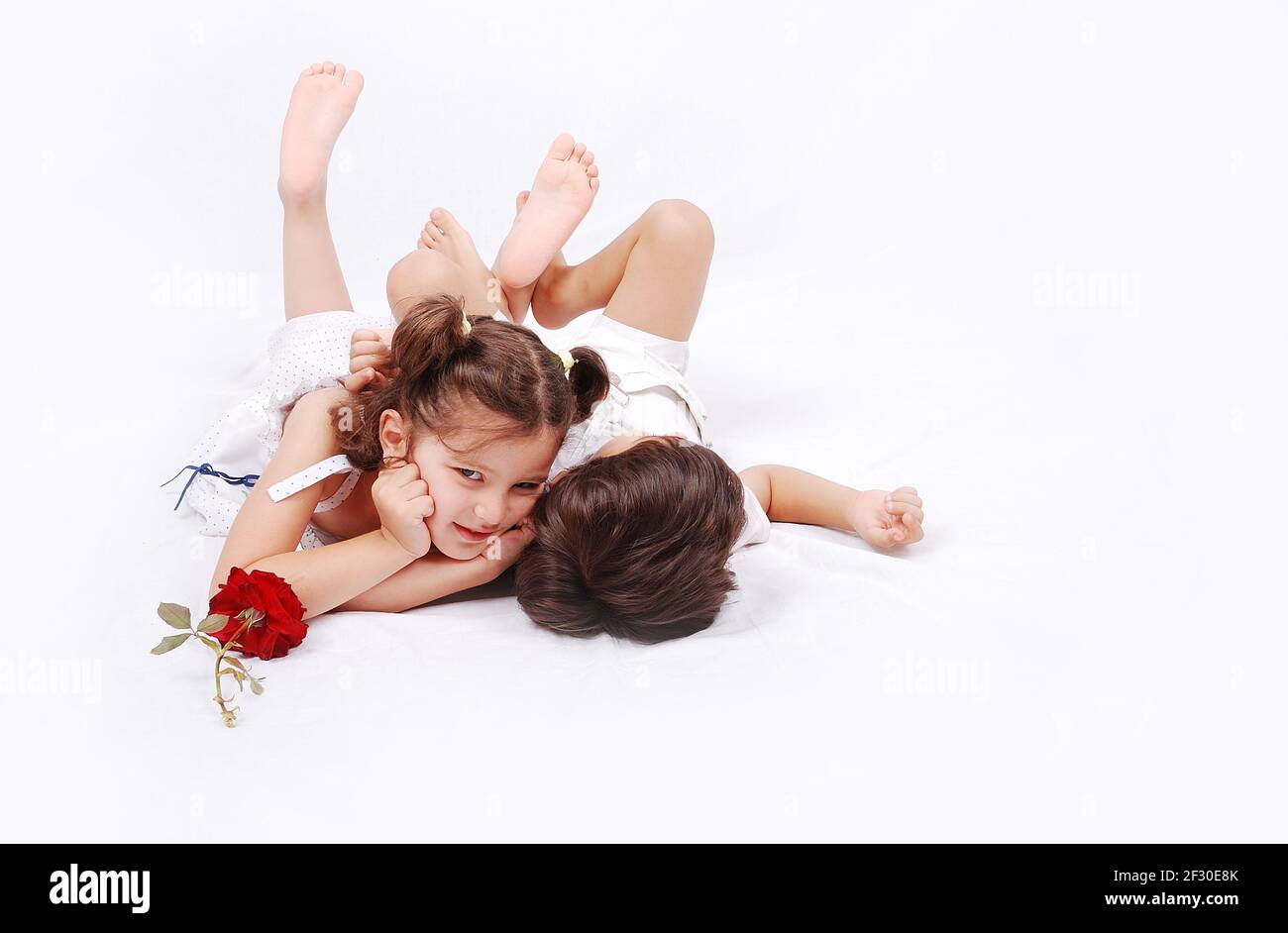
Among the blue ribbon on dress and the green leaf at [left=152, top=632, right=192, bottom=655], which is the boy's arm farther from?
the green leaf at [left=152, top=632, right=192, bottom=655]

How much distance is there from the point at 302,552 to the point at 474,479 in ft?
0.75

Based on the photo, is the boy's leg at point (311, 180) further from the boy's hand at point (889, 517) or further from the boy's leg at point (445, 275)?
the boy's hand at point (889, 517)

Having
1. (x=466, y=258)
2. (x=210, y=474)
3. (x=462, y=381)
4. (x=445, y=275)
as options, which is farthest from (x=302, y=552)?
(x=466, y=258)

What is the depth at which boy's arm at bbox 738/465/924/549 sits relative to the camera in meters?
1.78

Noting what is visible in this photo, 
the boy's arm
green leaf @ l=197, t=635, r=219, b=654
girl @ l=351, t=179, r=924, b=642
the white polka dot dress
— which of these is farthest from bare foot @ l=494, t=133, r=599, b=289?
green leaf @ l=197, t=635, r=219, b=654

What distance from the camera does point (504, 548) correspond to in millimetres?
1636

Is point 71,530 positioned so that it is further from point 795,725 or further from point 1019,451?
point 1019,451

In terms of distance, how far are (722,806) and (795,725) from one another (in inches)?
6.0

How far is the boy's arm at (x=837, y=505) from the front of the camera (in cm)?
178

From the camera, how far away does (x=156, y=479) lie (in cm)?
199

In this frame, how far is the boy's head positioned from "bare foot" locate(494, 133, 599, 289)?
574 mm

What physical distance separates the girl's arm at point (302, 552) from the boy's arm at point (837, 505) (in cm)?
57

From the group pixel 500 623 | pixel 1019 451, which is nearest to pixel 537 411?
pixel 500 623

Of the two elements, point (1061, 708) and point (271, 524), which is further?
point (271, 524)
